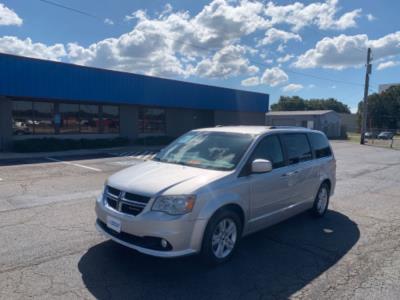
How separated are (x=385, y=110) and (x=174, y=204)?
82.7 metres

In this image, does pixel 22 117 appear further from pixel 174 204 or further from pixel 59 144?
pixel 174 204

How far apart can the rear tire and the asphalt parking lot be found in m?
0.17

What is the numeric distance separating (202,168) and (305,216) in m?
3.09

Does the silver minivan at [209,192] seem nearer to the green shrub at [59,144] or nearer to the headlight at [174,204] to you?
the headlight at [174,204]

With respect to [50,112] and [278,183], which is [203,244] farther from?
[50,112]

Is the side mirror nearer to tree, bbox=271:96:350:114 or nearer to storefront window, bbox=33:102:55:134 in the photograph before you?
storefront window, bbox=33:102:55:134

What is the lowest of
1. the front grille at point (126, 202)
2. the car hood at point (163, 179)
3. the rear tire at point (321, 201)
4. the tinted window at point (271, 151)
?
the rear tire at point (321, 201)

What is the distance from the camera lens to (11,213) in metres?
6.32

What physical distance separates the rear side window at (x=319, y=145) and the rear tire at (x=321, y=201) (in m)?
0.60

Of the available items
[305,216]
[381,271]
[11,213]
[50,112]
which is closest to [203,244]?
[381,271]

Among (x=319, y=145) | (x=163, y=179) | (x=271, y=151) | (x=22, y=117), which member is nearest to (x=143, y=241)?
(x=163, y=179)

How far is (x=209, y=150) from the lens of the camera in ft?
16.2

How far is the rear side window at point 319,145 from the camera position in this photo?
248 inches

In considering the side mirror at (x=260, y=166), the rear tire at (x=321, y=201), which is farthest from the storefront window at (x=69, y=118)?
the side mirror at (x=260, y=166)
